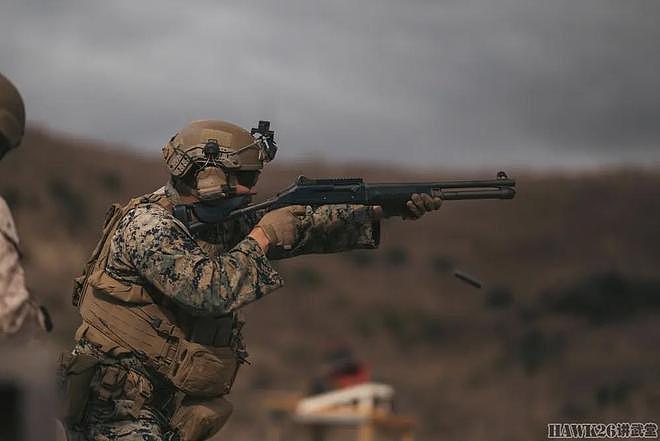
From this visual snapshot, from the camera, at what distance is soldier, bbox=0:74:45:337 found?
529 centimetres

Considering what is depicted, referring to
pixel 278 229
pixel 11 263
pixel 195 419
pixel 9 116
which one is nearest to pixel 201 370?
pixel 195 419

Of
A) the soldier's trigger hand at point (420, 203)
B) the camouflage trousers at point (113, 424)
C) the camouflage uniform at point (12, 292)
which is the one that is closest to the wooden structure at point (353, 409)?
the soldier's trigger hand at point (420, 203)

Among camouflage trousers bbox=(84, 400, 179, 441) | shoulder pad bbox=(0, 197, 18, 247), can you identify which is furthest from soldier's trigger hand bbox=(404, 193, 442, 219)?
shoulder pad bbox=(0, 197, 18, 247)

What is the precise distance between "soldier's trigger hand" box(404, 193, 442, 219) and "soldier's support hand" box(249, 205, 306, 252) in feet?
2.35

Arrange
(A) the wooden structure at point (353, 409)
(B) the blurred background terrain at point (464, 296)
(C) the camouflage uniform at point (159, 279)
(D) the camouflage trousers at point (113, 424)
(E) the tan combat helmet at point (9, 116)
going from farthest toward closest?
(B) the blurred background terrain at point (464, 296) → (A) the wooden structure at point (353, 409) → (D) the camouflage trousers at point (113, 424) → (C) the camouflage uniform at point (159, 279) → (E) the tan combat helmet at point (9, 116)

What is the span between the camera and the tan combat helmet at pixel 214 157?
655cm

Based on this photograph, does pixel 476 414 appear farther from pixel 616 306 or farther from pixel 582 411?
pixel 616 306

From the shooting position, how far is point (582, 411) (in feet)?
101

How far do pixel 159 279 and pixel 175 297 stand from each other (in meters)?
0.12

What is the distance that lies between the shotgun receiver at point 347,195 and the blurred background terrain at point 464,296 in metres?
16.3

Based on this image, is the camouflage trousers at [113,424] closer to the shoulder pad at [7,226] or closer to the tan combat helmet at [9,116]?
the shoulder pad at [7,226]

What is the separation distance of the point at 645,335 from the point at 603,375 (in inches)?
247

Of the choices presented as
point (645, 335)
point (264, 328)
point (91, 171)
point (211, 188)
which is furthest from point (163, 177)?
point (211, 188)

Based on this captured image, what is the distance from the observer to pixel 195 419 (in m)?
6.48
